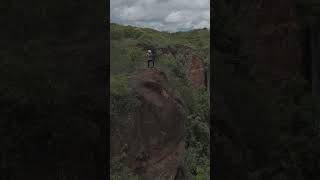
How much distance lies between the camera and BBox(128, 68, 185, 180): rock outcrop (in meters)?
6.22

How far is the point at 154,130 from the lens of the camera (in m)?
6.26

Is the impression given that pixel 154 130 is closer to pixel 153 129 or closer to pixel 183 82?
pixel 153 129

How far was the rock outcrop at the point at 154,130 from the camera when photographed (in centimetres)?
622
